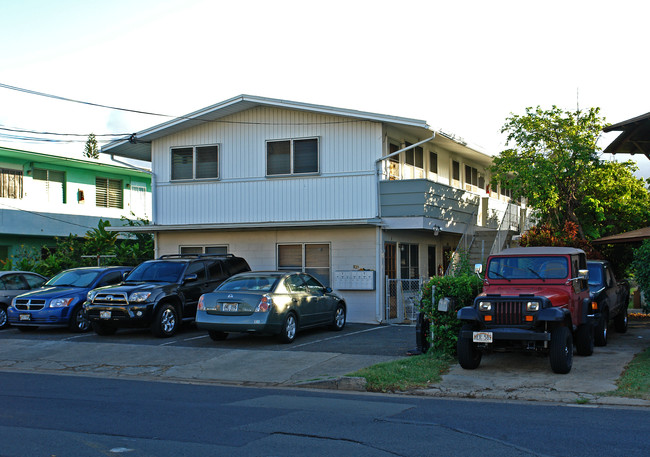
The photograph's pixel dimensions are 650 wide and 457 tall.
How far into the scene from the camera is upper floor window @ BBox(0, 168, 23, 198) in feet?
94.3

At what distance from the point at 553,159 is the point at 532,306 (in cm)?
1200

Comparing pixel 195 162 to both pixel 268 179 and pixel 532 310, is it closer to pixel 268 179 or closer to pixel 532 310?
pixel 268 179

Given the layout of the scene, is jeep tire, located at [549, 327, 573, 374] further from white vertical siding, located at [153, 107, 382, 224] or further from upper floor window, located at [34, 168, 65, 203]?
upper floor window, located at [34, 168, 65, 203]

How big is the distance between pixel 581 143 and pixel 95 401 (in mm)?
16979

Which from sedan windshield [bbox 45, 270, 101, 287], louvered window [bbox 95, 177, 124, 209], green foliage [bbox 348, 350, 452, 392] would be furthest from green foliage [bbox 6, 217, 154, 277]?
green foliage [bbox 348, 350, 452, 392]

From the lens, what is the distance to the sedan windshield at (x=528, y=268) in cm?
1249

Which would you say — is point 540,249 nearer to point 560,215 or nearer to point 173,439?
point 173,439

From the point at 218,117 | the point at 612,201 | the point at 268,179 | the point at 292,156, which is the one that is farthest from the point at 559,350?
the point at 218,117

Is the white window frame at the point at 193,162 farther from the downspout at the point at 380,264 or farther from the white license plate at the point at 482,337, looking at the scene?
the white license plate at the point at 482,337

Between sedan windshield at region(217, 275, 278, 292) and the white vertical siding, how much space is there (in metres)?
5.23

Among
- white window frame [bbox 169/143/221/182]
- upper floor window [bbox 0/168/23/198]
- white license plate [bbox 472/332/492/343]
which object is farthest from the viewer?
upper floor window [bbox 0/168/23/198]

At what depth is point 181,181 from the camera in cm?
2278

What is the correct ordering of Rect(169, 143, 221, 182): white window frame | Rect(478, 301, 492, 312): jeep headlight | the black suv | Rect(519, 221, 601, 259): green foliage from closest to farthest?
1. Rect(478, 301, 492, 312): jeep headlight
2. the black suv
3. Rect(519, 221, 601, 259): green foliage
4. Rect(169, 143, 221, 182): white window frame

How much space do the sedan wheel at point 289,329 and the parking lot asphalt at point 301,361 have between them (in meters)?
0.25
